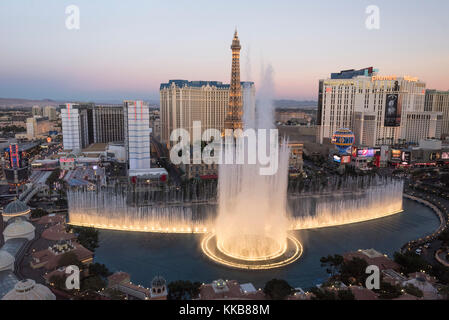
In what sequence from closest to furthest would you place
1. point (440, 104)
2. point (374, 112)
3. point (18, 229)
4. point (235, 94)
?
point (18, 229)
point (235, 94)
point (374, 112)
point (440, 104)

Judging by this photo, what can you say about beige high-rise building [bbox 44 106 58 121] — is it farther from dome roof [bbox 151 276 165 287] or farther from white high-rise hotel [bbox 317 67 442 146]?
dome roof [bbox 151 276 165 287]

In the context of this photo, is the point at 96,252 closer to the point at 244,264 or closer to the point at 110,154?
the point at 244,264

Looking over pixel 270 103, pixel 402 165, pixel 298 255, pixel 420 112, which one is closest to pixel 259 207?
pixel 298 255

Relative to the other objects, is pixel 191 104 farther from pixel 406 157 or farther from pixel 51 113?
pixel 51 113

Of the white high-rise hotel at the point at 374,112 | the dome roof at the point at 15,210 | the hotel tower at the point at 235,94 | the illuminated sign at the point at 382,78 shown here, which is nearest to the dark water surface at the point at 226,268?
the dome roof at the point at 15,210

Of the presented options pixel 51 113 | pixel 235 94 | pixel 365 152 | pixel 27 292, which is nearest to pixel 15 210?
pixel 27 292

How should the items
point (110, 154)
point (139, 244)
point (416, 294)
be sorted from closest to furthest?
point (416, 294) → point (139, 244) → point (110, 154)
